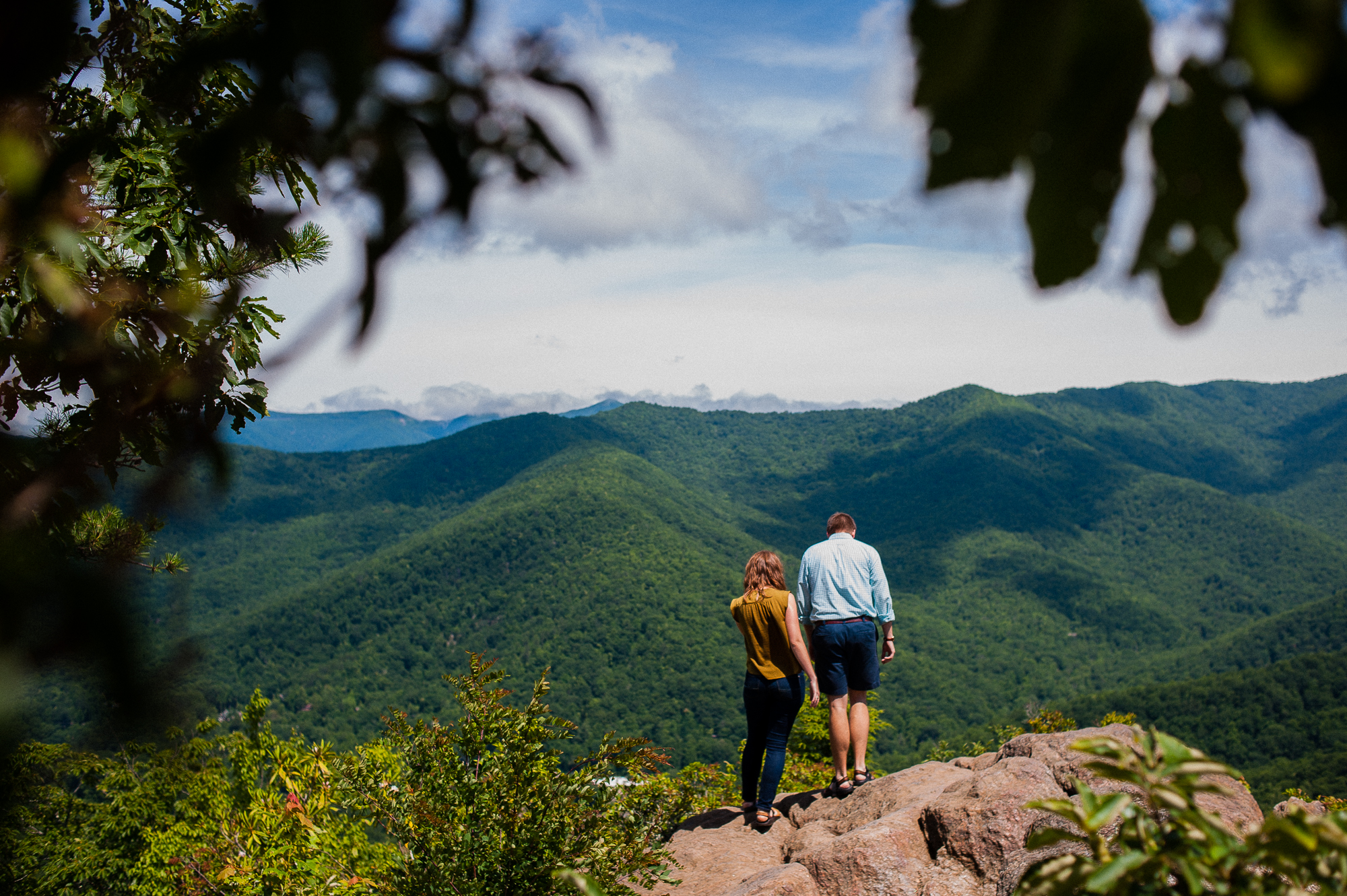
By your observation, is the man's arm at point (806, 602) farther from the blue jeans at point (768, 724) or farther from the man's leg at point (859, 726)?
the man's leg at point (859, 726)

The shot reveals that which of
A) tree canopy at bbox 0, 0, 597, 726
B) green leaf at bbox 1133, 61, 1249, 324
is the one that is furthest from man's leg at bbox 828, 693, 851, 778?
green leaf at bbox 1133, 61, 1249, 324

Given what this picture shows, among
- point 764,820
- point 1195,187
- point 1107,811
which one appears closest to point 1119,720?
point 764,820

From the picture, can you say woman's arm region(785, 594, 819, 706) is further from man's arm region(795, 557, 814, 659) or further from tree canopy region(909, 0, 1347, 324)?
tree canopy region(909, 0, 1347, 324)

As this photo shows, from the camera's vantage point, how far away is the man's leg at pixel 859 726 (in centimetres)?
503

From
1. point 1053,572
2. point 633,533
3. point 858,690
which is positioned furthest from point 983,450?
point 858,690

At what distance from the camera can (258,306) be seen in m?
2.42

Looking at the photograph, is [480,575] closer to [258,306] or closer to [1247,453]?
[258,306]

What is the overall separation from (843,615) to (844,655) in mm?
268

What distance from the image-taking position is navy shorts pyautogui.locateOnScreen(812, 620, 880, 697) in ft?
15.6

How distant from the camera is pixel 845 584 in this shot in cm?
479

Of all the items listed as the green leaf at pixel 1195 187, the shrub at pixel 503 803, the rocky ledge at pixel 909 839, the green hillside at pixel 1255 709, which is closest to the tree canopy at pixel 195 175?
the green leaf at pixel 1195 187

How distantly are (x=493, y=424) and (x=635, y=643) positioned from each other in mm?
91215

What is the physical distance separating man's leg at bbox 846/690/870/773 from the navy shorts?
6.8 inches

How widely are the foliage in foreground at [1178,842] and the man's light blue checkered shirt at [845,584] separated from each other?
11.8ft
